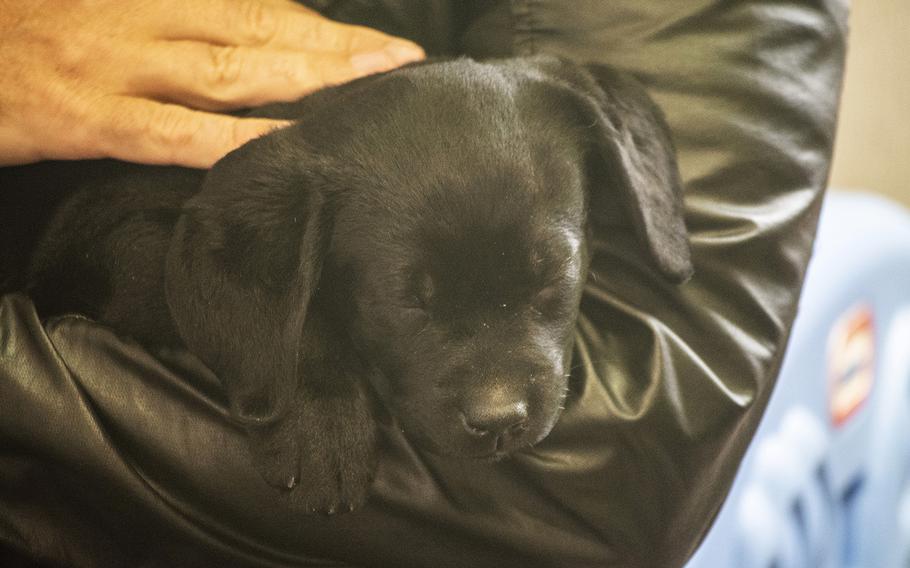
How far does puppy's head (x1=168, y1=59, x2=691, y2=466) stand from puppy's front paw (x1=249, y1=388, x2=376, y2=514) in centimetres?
2

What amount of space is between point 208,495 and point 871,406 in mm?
1611

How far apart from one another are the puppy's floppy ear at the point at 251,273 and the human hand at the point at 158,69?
0.68 ft

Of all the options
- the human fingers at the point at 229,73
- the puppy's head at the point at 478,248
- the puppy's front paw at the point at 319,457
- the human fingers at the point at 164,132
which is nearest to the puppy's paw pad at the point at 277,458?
the puppy's front paw at the point at 319,457

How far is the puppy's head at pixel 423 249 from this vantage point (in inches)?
48.4

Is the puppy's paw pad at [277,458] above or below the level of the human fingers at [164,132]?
below

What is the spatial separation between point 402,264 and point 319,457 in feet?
0.98

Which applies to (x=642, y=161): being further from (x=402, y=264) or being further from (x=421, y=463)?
(x=421, y=463)

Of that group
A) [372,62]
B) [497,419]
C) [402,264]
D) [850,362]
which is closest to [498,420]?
[497,419]

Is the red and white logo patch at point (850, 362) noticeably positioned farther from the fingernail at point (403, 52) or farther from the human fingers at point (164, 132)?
the human fingers at point (164, 132)

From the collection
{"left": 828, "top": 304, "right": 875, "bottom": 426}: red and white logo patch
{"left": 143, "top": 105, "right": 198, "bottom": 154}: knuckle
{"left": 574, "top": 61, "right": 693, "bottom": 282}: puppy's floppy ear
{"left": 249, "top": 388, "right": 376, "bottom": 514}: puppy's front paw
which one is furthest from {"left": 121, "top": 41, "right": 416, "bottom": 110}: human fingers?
{"left": 828, "top": 304, "right": 875, "bottom": 426}: red and white logo patch

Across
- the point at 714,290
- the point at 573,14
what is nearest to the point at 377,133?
the point at 573,14

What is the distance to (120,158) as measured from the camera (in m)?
1.57

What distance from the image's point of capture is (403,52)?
155 centimetres

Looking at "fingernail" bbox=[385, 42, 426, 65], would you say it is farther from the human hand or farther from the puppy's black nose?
the puppy's black nose
